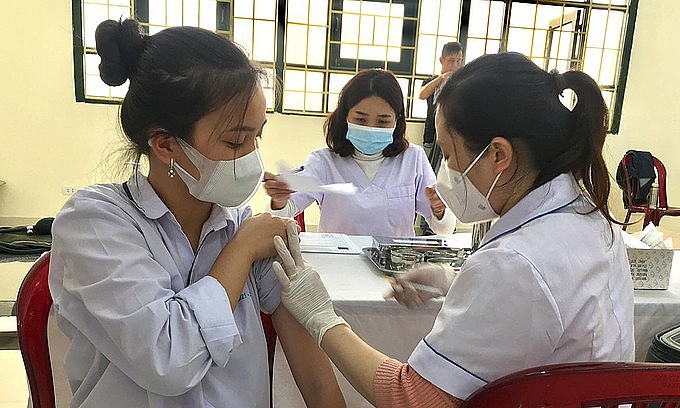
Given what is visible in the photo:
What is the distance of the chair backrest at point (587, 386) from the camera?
75 cm

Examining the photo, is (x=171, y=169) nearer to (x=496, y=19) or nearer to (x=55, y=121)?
(x=55, y=121)

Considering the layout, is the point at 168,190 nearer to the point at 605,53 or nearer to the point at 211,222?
the point at 211,222

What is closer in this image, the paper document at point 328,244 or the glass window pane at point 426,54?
the paper document at point 328,244

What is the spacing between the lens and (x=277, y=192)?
6.22 ft

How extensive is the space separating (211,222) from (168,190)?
0.10 metres

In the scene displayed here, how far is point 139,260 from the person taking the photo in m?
0.89

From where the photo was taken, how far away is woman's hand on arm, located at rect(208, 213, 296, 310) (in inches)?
38.2

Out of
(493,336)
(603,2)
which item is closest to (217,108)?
(493,336)

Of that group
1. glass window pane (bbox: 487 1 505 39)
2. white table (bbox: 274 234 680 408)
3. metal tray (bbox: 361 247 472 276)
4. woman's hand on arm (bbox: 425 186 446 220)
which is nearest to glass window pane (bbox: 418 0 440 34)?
glass window pane (bbox: 487 1 505 39)

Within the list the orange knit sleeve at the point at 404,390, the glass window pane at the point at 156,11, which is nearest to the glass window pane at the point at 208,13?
the glass window pane at the point at 156,11

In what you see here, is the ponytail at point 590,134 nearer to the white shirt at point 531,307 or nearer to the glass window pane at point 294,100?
the white shirt at point 531,307

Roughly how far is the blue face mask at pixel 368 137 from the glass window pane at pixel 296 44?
9.82 feet

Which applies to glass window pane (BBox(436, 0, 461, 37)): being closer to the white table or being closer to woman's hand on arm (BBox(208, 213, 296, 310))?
the white table

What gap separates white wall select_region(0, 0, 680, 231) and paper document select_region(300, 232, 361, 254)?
8.15ft
